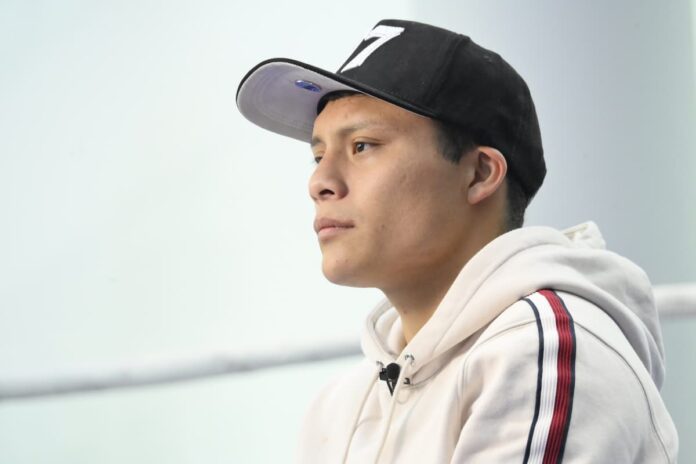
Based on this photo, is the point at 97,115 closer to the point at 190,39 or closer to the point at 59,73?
the point at 59,73

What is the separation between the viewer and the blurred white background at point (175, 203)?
62.5 inches

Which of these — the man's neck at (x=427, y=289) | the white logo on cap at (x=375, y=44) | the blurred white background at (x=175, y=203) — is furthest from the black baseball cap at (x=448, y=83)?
the blurred white background at (x=175, y=203)

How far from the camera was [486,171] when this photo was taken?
98cm

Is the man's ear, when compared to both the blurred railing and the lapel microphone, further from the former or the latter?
the blurred railing

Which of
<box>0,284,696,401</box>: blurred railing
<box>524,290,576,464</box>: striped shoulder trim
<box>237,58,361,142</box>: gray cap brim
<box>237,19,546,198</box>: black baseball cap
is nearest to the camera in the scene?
<box>524,290,576,464</box>: striped shoulder trim

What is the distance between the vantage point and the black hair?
960 millimetres

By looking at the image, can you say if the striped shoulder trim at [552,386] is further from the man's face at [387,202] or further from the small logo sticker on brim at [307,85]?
the small logo sticker on brim at [307,85]

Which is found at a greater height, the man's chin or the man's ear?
the man's ear

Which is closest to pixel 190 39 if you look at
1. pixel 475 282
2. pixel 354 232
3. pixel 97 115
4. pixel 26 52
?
pixel 97 115

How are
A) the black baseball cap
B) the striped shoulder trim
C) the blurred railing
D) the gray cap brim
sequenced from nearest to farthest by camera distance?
the striped shoulder trim, the black baseball cap, the gray cap brim, the blurred railing

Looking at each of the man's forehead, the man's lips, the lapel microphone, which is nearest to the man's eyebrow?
the man's forehead

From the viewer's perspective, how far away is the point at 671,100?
1472 mm

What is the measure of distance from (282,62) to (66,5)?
1045 mm

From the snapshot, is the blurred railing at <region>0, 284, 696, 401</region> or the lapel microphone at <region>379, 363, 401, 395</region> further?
the blurred railing at <region>0, 284, 696, 401</region>
